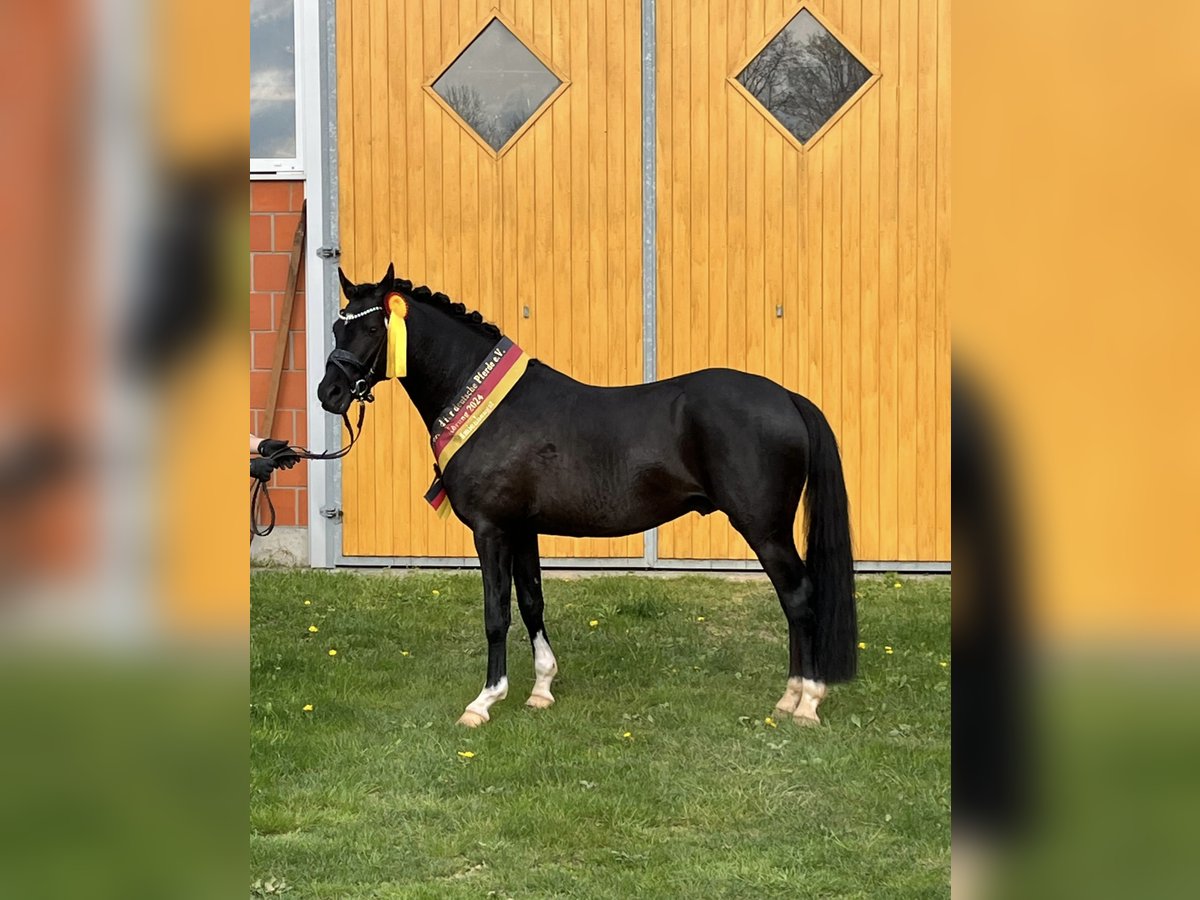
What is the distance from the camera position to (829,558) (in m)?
4.91

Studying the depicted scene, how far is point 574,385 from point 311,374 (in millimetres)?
3394

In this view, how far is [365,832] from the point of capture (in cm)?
371

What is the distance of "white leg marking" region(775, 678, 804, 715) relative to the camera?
4.98 m

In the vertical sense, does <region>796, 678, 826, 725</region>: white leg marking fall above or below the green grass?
above

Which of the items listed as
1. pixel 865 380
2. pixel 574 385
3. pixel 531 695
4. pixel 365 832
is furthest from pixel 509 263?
pixel 365 832

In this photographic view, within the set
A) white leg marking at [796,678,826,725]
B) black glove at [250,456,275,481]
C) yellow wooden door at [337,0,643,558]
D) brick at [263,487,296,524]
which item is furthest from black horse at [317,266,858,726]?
brick at [263,487,296,524]

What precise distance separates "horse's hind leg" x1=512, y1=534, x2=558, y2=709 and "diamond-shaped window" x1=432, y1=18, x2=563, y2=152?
12.1 ft

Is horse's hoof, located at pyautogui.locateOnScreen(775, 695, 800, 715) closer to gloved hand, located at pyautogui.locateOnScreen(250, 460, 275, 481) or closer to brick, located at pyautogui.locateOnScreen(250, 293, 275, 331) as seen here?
gloved hand, located at pyautogui.locateOnScreen(250, 460, 275, 481)

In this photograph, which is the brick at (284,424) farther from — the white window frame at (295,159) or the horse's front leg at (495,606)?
the horse's front leg at (495,606)

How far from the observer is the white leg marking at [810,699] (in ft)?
15.9

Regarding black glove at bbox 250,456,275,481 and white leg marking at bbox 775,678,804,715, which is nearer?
black glove at bbox 250,456,275,481

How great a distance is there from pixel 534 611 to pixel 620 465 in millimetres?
746

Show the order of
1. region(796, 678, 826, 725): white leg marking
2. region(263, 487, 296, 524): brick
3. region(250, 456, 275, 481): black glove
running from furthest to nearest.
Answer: region(263, 487, 296, 524): brick, region(796, 678, 826, 725): white leg marking, region(250, 456, 275, 481): black glove
